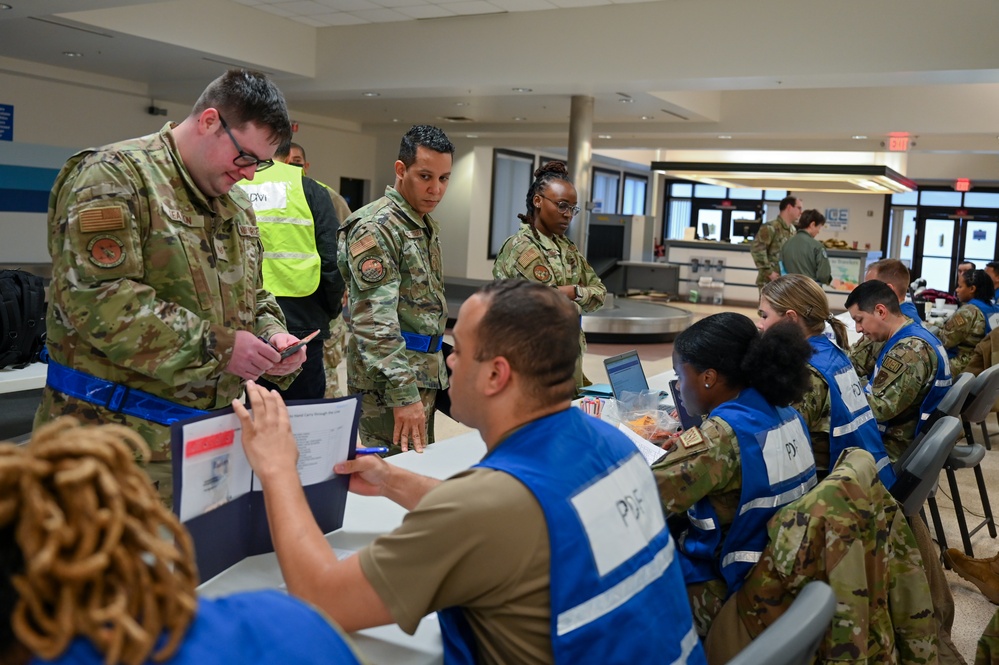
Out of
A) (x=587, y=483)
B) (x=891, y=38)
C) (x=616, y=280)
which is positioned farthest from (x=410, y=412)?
(x=616, y=280)

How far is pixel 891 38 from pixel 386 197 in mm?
5640

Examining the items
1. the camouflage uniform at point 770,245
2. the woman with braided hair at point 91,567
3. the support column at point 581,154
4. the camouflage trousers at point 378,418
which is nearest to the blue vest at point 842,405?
the camouflage trousers at point 378,418

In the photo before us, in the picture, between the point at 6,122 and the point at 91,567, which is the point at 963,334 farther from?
the point at 6,122

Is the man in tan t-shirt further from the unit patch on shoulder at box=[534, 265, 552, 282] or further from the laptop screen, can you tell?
the unit patch on shoulder at box=[534, 265, 552, 282]

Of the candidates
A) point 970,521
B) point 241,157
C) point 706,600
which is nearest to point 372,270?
point 241,157

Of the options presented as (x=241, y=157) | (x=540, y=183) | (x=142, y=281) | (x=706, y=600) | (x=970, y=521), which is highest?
(x=540, y=183)

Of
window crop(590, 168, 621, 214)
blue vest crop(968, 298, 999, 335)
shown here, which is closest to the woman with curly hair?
blue vest crop(968, 298, 999, 335)

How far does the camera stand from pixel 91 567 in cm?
62

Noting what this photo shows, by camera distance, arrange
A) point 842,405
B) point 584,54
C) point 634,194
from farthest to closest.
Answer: point 634,194 → point 584,54 → point 842,405

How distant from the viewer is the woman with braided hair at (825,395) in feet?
8.84

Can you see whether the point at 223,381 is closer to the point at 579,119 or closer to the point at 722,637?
the point at 722,637

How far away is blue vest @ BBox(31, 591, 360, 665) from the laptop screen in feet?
7.93

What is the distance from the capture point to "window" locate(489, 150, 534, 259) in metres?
15.5

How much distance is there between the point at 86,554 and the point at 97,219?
1346mm
